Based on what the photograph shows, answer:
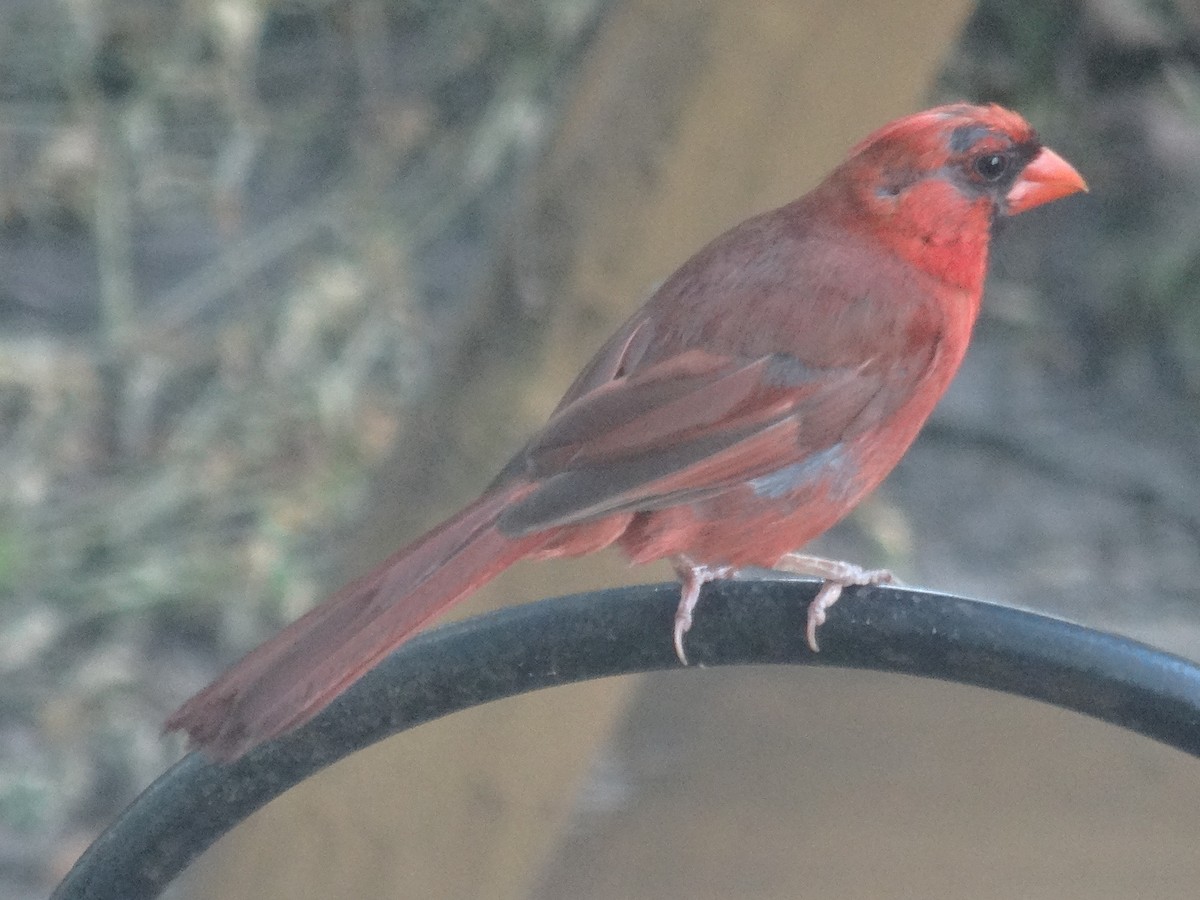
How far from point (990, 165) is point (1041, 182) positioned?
0.09 meters

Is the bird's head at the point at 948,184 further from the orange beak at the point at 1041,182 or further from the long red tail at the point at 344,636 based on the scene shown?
the long red tail at the point at 344,636

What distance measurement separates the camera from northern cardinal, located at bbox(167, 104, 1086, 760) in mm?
2104

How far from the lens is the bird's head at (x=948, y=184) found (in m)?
2.56

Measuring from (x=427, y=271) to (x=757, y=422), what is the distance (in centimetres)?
344

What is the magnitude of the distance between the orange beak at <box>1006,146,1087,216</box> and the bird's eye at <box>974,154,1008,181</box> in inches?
1.5

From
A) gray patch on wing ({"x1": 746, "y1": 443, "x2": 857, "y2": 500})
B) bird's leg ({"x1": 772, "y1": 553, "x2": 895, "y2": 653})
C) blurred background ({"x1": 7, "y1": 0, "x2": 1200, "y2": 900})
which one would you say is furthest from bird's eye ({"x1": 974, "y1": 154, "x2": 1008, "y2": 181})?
bird's leg ({"x1": 772, "y1": 553, "x2": 895, "y2": 653})

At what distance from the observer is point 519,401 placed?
276 cm

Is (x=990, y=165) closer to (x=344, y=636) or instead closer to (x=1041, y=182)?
(x=1041, y=182)

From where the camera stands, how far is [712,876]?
3.96 m

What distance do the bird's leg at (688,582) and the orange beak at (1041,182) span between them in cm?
72

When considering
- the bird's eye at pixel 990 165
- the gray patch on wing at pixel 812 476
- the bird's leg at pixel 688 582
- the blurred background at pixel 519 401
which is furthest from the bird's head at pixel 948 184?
the bird's leg at pixel 688 582

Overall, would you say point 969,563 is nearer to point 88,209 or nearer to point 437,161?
point 437,161

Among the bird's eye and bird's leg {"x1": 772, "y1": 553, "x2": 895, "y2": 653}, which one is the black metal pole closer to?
bird's leg {"x1": 772, "y1": 553, "x2": 895, "y2": 653}

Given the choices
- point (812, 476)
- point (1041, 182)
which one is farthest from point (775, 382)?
point (1041, 182)
